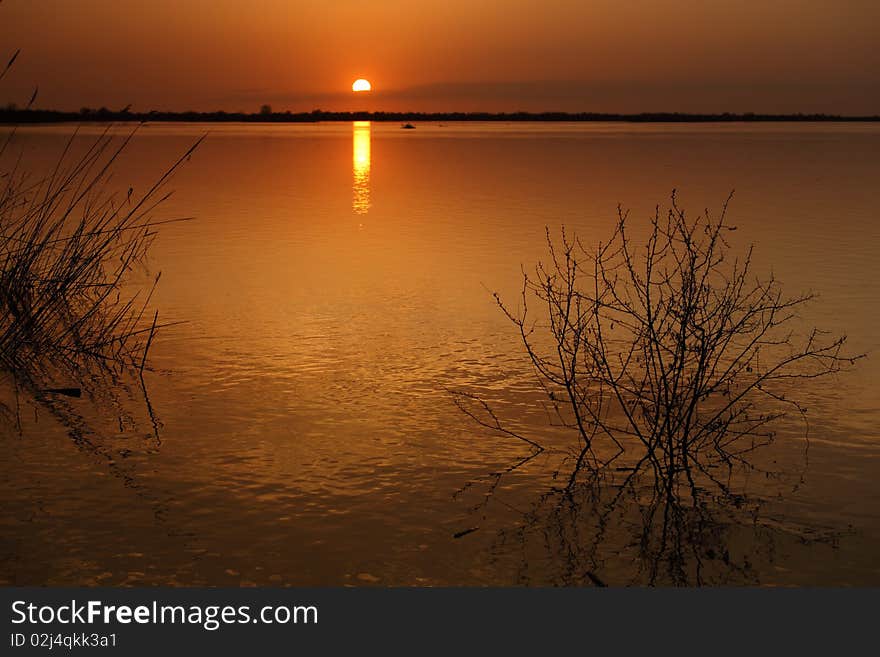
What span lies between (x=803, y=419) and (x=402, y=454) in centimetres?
274

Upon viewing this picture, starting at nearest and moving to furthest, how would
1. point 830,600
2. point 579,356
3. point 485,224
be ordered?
point 830,600 → point 579,356 → point 485,224

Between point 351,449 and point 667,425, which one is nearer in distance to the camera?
point 667,425

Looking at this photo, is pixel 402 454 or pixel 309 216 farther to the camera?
pixel 309 216

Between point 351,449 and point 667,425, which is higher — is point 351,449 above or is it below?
below

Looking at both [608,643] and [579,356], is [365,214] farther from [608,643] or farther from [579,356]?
[608,643]

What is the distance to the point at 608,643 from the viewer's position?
14.0ft

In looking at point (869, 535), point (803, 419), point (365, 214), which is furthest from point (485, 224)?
point (869, 535)

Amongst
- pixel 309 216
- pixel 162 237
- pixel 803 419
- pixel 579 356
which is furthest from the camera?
pixel 309 216

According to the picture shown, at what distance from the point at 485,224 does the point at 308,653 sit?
14835 millimetres

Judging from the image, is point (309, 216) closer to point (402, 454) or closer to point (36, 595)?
point (402, 454)

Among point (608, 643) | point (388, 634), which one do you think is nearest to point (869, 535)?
point (608, 643)

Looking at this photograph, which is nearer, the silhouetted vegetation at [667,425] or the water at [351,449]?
the water at [351,449]

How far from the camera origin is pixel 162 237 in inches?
658

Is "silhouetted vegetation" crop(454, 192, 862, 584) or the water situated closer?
the water
